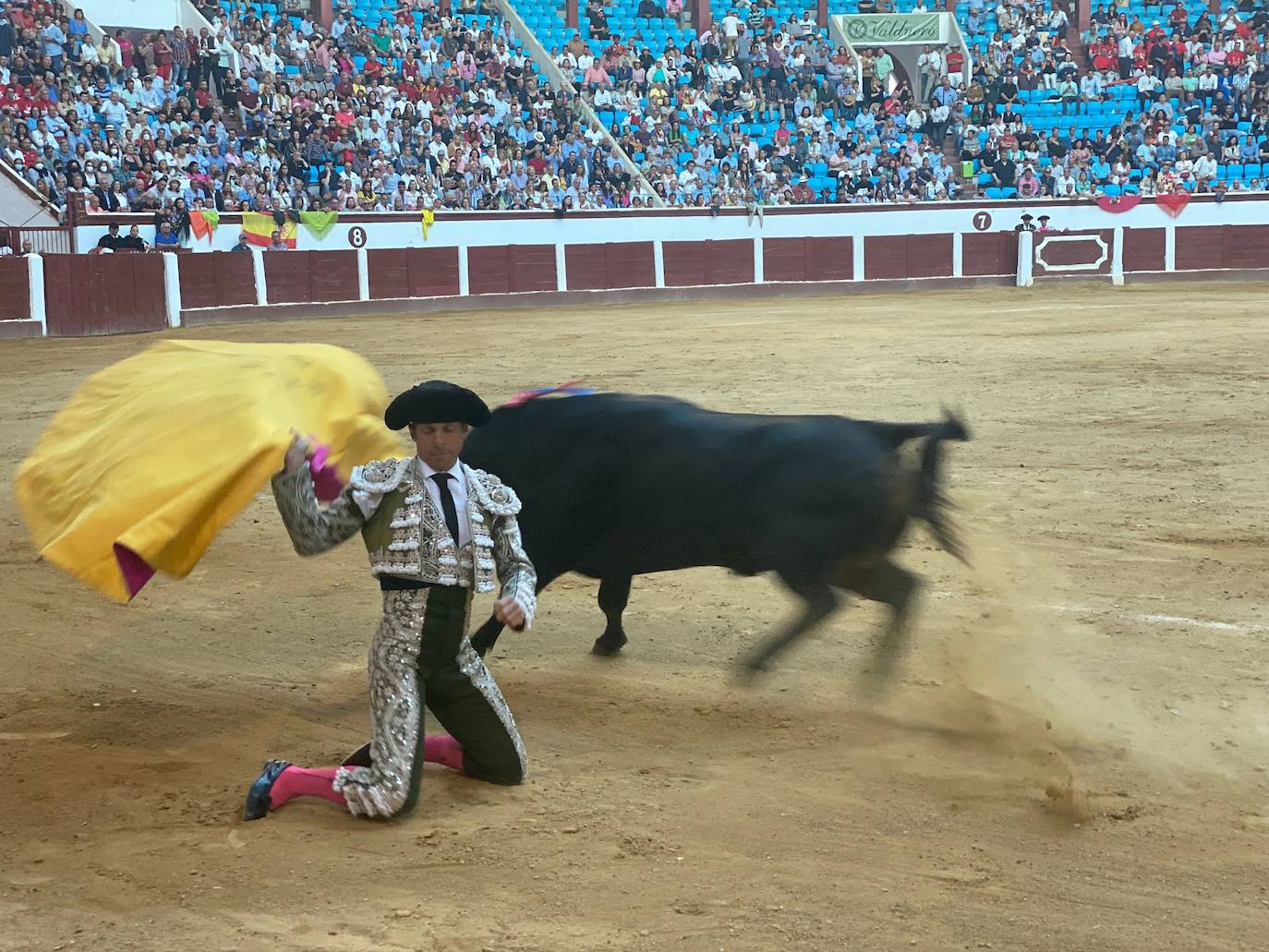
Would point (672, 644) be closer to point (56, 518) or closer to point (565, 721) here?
point (565, 721)

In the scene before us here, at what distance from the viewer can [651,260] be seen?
62.3 feet

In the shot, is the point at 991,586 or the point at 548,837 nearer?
the point at 548,837

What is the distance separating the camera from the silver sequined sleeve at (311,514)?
291 cm

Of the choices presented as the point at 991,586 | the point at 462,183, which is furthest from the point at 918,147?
the point at 991,586

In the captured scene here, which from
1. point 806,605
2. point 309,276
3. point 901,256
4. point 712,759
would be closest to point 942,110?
point 901,256

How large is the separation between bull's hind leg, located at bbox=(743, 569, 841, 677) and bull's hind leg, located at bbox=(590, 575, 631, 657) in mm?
733

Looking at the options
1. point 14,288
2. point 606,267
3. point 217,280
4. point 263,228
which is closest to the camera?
point 14,288

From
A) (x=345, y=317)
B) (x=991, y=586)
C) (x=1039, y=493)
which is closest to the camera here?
(x=991, y=586)

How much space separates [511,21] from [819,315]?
10264mm

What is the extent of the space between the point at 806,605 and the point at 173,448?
144 centimetres

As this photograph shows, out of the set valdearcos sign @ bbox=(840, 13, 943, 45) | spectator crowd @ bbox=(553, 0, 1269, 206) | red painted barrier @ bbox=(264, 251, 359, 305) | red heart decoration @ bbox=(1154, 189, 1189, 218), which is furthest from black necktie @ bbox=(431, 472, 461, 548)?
valdearcos sign @ bbox=(840, 13, 943, 45)

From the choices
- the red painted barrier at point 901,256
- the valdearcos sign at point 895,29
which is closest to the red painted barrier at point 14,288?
the red painted barrier at point 901,256

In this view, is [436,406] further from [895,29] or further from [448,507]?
[895,29]

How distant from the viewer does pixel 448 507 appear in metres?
2.97
